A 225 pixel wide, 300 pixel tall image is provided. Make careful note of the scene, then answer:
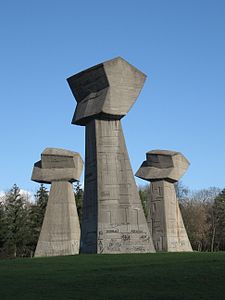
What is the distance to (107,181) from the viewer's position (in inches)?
854

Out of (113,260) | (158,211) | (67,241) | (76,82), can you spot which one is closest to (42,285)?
(113,260)

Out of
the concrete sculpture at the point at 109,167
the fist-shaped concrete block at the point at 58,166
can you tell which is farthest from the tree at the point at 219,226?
the concrete sculpture at the point at 109,167

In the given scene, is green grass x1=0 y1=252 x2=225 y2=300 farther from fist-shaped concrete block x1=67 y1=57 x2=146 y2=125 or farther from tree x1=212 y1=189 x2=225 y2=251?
tree x1=212 y1=189 x2=225 y2=251

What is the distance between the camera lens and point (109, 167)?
21.9 meters

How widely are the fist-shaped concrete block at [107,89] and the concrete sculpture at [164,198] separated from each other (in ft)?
34.5

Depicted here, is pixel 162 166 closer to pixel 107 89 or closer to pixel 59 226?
pixel 59 226

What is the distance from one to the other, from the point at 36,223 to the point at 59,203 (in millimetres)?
18398

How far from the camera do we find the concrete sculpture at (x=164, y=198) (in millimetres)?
32312

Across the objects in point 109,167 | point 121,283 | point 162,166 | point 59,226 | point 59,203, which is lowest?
point 121,283

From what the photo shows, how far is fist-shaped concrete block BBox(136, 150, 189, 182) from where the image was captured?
107 feet

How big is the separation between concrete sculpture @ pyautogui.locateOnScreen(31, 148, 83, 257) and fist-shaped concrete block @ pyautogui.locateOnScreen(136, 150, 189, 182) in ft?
15.1

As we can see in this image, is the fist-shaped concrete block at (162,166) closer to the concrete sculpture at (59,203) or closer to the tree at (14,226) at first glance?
the concrete sculpture at (59,203)

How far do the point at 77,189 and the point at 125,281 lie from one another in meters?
40.1

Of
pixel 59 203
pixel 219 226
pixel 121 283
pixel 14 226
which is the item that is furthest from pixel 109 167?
pixel 219 226
